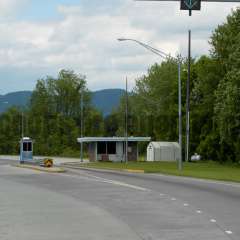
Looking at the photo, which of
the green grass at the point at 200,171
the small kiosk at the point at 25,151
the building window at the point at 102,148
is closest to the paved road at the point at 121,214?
the green grass at the point at 200,171

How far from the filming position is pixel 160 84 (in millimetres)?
110625

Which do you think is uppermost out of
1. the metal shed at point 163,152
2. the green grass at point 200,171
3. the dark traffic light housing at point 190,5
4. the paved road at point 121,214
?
the dark traffic light housing at point 190,5

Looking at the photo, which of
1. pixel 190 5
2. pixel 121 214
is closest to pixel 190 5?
pixel 190 5

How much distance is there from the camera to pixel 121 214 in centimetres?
1759

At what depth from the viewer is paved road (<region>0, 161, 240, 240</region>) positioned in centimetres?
1359

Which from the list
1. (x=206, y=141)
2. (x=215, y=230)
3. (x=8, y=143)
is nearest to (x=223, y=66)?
(x=206, y=141)

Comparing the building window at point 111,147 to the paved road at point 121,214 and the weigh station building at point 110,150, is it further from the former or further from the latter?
the paved road at point 121,214

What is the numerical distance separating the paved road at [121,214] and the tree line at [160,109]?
33418 millimetres

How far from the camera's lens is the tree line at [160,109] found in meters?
62.3

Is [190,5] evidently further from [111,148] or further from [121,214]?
[111,148]

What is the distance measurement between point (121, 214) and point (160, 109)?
295 ft

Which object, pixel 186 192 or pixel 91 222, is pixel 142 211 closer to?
pixel 91 222

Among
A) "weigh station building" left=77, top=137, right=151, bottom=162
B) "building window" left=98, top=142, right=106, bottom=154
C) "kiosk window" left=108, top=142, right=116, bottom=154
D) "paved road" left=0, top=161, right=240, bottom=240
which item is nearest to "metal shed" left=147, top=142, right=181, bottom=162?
"weigh station building" left=77, top=137, right=151, bottom=162

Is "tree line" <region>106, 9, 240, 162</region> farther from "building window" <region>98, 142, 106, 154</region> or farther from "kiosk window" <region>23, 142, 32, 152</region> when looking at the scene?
"kiosk window" <region>23, 142, 32, 152</region>
